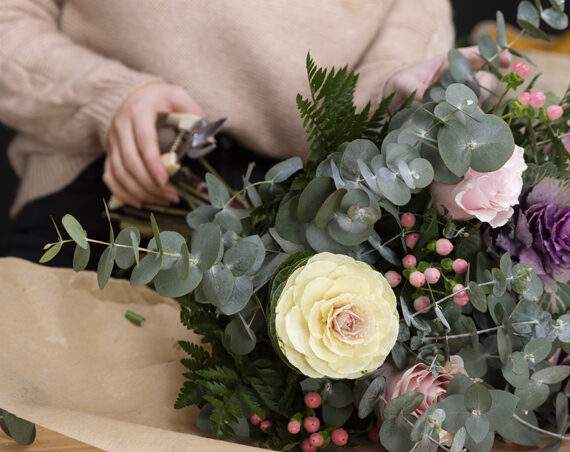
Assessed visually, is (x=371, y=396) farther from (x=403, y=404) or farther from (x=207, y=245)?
(x=207, y=245)

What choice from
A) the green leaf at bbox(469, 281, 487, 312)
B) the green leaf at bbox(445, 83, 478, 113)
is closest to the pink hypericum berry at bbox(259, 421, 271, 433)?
the green leaf at bbox(469, 281, 487, 312)

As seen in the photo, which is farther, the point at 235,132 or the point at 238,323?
the point at 235,132

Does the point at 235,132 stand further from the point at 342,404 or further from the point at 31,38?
the point at 342,404

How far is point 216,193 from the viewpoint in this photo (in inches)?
20.0

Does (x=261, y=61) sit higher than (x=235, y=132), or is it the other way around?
(x=261, y=61)

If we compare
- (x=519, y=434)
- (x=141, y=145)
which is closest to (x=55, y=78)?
(x=141, y=145)

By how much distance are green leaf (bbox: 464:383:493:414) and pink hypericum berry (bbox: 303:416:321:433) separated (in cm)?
13

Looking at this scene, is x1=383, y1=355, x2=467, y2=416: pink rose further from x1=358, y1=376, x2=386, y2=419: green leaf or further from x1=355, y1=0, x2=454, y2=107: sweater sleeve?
x1=355, y1=0, x2=454, y2=107: sweater sleeve

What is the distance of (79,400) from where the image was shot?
49 centimetres

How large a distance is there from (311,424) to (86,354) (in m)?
0.23

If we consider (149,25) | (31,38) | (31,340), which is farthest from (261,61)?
(31,340)

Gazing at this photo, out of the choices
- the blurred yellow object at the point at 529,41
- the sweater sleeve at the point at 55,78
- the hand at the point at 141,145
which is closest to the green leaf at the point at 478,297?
the hand at the point at 141,145

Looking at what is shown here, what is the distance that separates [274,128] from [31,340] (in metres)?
0.44

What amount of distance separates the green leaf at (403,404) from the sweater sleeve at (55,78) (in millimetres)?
556
